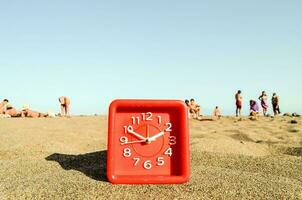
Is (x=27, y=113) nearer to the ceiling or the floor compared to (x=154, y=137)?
nearer to the floor

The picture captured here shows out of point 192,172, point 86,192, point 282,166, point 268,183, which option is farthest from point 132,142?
point 282,166

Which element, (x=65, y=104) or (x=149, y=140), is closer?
(x=149, y=140)

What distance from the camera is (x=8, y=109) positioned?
11750 millimetres

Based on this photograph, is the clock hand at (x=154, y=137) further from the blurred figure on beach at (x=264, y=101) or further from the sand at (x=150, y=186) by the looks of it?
the blurred figure on beach at (x=264, y=101)

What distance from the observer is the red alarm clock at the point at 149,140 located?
2.43m

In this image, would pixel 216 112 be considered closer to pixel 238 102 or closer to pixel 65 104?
pixel 238 102

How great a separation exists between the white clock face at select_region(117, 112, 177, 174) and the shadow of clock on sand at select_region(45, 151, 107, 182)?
14.4 inches

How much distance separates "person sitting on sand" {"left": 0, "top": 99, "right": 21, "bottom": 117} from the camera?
11.5 m

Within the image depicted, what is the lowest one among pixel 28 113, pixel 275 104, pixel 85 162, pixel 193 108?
pixel 85 162

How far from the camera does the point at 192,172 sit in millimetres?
2869

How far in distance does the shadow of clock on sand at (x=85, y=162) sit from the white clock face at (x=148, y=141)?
1.20 feet

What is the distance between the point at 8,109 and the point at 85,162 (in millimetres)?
9199

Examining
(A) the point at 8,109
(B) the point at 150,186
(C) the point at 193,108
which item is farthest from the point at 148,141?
(C) the point at 193,108

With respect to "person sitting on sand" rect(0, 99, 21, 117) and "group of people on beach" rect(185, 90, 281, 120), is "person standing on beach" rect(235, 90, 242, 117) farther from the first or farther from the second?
→ "person sitting on sand" rect(0, 99, 21, 117)
